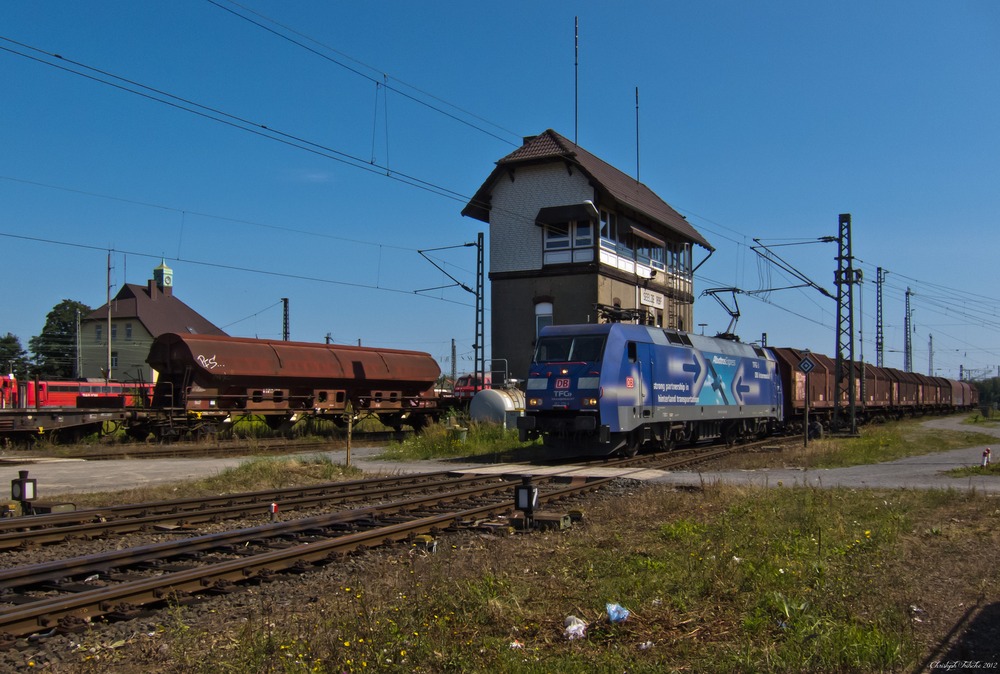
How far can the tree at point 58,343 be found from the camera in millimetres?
81875

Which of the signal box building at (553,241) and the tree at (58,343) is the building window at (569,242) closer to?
the signal box building at (553,241)

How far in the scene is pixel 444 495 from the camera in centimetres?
1279

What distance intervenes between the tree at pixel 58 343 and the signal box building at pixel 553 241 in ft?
205

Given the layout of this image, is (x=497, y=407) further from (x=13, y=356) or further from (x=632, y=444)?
(x=13, y=356)

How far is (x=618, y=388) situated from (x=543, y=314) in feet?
46.9

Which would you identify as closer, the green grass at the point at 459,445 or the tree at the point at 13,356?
the green grass at the point at 459,445

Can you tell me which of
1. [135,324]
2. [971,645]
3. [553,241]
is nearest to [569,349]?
[553,241]

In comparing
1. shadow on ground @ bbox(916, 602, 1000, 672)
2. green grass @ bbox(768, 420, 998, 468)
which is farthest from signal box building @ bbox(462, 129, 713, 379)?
shadow on ground @ bbox(916, 602, 1000, 672)

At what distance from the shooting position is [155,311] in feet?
260

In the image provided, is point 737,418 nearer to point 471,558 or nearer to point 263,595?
point 471,558

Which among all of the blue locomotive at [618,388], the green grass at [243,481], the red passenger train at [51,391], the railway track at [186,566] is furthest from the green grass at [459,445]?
→ the red passenger train at [51,391]

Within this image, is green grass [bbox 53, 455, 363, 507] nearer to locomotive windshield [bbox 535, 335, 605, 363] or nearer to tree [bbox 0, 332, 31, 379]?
locomotive windshield [bbox 535, 335, 605, 363]

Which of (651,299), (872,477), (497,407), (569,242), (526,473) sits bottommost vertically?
(526,473)

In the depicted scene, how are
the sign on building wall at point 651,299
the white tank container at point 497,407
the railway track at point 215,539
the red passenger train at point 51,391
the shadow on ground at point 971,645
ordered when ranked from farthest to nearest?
the red passenger train at point 51,391 < the sign on building wall at point 651,299 < the white tank container at point 497,407 < the railway track at point 215,539 < the shadow on ground at point 971,645
